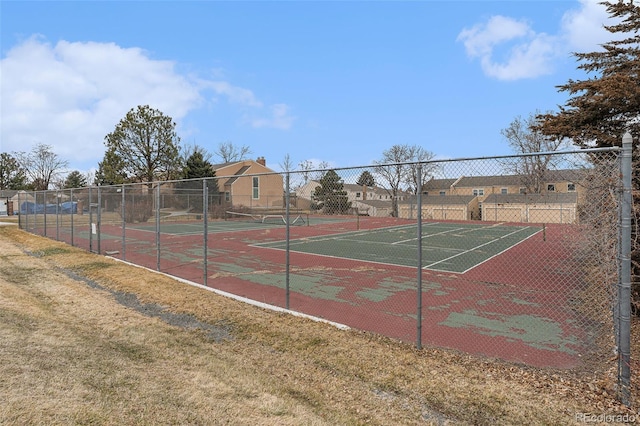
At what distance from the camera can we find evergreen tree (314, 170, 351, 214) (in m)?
6.60

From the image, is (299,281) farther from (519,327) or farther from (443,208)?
(519,327)

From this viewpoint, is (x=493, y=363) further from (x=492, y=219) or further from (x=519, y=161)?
(x=492, y=219)

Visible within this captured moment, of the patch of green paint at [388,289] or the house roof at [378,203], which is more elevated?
the house roof at [378,203]

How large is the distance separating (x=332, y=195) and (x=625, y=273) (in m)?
4.41

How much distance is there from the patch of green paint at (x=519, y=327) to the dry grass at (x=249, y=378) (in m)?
1.15

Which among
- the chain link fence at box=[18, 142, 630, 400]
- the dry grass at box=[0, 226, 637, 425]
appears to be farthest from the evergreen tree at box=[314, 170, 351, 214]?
the dry grass at box=[0, 226, 637, 425]

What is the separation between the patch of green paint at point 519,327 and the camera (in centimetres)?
523

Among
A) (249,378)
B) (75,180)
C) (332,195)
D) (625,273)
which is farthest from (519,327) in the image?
(75,180)

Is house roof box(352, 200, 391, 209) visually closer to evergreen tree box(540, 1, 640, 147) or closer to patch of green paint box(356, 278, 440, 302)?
patch of green paint box(356, 278, 440, 302)

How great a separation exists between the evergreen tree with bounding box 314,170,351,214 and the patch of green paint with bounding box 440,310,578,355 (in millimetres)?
2707

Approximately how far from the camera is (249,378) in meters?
3.83

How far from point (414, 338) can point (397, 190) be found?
2.28 m

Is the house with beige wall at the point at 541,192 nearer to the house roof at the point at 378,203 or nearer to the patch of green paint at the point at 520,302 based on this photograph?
the house roof at the point at 378,203

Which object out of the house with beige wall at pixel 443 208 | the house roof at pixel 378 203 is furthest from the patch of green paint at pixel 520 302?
the house roof at pixel 378 203
